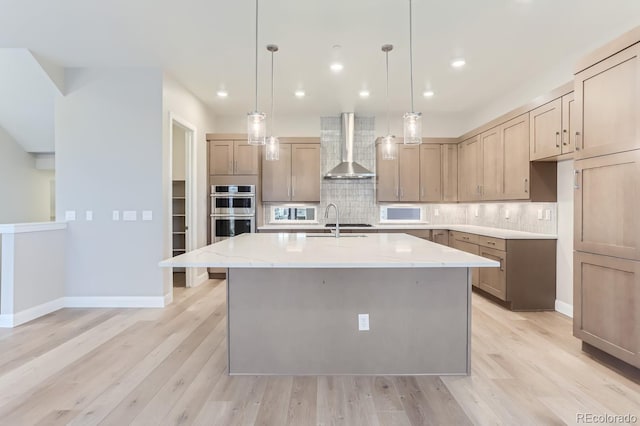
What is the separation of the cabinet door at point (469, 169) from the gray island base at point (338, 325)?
312cm

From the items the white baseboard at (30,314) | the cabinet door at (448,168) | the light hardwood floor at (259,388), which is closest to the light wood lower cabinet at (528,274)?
the light hardwood floor at (259,388)

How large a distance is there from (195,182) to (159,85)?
4.77 feet

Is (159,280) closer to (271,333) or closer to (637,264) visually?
(271,333)

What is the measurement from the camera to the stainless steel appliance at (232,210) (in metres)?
5.44

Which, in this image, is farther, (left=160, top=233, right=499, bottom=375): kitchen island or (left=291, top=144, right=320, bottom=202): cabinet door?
(left=291, top=144, right=320, bottom=202): cabinet door

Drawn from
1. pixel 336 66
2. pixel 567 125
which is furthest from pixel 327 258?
pixel 567 125

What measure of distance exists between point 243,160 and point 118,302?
2.70m

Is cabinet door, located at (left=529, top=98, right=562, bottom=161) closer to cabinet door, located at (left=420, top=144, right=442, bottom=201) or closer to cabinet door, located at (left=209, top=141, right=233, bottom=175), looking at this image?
cabinet door, located at (left=420, top=144, right=442, bottom=201)

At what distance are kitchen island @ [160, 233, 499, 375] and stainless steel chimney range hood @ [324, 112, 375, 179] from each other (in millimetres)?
3328

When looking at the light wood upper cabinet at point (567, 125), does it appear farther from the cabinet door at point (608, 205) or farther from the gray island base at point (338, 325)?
the gray island base at point (338, 325)

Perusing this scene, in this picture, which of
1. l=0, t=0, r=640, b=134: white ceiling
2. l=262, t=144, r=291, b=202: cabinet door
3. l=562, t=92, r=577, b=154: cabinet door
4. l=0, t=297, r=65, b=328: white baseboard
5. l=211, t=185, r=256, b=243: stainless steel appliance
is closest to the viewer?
l=0, t=0, r=640, b=134: white ceiling

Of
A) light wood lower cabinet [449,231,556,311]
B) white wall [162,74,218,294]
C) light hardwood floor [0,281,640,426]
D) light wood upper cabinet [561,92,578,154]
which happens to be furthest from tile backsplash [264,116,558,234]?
light hardwood floor [0,281,640,426]

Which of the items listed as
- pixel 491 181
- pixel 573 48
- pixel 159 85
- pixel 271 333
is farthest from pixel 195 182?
pixel 573 48

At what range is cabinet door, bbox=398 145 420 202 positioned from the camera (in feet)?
18.8
